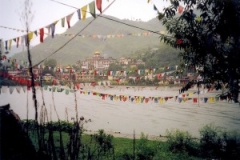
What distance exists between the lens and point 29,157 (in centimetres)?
400

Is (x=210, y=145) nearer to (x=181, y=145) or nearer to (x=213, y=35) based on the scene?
(x=181, y=145)

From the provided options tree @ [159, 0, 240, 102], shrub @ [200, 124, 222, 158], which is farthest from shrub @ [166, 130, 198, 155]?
tree @ [159, 0, 240, 102]

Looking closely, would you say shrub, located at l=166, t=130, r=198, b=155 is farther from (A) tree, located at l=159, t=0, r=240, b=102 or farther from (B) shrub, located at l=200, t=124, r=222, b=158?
(A) tree, located at l=159, t=0, r=240, b=102

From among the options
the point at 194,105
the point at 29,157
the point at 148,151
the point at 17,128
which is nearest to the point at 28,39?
the point at 17,128

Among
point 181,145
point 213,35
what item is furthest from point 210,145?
point 213,35

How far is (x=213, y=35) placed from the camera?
460 centimetres

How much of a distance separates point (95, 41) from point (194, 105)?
4925 inches

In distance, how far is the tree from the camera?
4.17 metres

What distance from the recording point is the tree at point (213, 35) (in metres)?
4.17

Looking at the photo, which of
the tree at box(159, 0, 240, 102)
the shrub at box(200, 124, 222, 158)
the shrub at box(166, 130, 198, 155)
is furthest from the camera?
the shrub at box(166, 130, 198, 155)

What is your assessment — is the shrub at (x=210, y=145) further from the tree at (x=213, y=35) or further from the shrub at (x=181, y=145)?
the tree at (x=213, y=35)

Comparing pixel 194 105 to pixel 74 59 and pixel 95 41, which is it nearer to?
pixel 74 59

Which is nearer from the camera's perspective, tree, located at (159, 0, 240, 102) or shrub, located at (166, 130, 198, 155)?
tree, located at (159, 0, 240, 102)

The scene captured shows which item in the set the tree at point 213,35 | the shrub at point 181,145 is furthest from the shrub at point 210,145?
the tree at point 213,35
